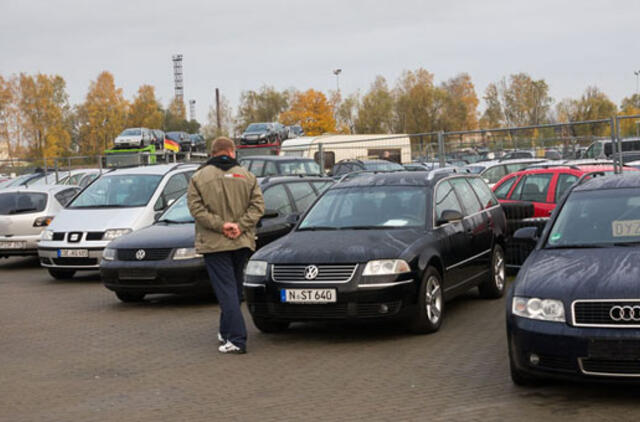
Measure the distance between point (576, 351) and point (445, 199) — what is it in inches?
172

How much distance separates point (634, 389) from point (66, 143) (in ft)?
222

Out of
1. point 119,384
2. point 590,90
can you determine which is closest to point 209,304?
point 119,384

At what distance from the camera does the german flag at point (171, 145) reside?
55438 mm

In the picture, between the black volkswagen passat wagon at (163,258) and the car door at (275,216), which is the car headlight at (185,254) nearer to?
the black volkswagen passat wagon at (163,258)

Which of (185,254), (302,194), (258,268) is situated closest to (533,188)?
(302,194)

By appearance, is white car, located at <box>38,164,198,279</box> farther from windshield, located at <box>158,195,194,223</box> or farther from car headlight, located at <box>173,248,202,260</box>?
car headlight, located at <box>173,248,202,260</box>

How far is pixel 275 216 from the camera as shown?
37.5 feet

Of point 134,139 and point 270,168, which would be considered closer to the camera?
point 270,168

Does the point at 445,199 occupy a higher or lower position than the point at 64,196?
higher

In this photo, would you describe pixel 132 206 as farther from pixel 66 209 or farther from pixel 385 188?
pixel 385 188

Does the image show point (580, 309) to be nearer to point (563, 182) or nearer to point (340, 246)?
point (340, 246)

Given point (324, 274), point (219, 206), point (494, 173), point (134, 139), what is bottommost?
point (324, 274)

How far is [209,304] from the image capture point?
36.6ft

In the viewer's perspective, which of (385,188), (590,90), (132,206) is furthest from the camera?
(590,90)
